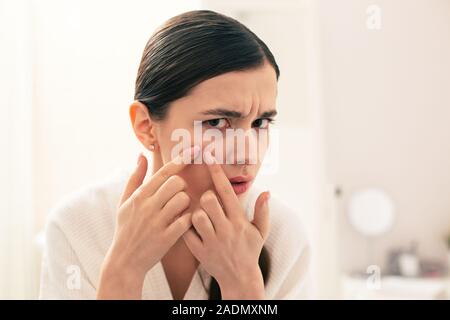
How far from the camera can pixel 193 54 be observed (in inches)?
20.5

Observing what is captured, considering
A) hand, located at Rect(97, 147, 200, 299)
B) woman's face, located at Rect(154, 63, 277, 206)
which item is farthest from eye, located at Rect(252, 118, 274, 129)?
hand, located at Rect(97, 147, 200, 299)

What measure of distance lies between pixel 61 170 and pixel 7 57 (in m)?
0.32

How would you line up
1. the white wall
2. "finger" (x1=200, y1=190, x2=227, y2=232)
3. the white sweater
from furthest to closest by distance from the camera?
1. the white wall
2. the white sweater
3. "finger" (x1=200, y1=190, x2=227, y2=232)

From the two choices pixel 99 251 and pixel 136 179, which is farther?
pixel 99 251

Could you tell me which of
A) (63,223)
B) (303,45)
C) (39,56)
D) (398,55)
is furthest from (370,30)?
(63,223)

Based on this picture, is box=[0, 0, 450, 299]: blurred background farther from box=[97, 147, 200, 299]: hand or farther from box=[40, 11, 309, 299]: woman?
box=[97, 147, 200, 299]: hand

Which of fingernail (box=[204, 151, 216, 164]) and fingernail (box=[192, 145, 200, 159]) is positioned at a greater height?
fingernail (box=[192, 145, 200, 159])

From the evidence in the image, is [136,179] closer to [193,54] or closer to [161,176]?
[161,176]

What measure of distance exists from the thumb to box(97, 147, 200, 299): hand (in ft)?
0.23

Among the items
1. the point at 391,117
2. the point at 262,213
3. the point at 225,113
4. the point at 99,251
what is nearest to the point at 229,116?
the point at 225,113

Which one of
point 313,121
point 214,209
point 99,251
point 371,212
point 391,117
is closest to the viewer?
point 214,209

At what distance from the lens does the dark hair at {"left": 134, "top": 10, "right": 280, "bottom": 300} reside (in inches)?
20.4

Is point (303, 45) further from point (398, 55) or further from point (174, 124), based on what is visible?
point (174, 124)

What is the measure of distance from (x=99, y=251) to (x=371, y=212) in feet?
3.35
